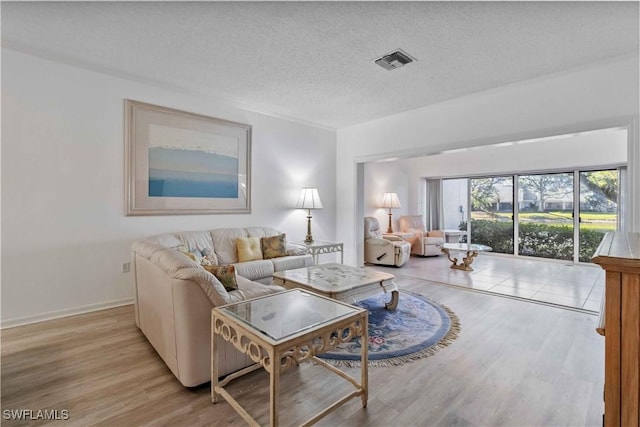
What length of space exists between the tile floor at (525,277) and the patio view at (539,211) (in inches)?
15.7

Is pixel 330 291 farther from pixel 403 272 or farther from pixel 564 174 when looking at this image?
pixel 564 174

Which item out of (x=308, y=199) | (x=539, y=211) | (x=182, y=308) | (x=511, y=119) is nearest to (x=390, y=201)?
(x=308, y=199)

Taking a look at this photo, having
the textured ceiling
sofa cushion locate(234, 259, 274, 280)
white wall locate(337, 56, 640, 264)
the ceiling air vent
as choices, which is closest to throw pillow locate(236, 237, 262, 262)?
sofa cushion locate(234, 259, 274, 280)

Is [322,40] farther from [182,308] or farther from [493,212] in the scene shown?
[493,212]

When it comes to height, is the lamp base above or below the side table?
above

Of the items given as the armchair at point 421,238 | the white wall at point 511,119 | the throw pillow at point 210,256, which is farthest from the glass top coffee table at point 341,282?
the armchair at point 421,238

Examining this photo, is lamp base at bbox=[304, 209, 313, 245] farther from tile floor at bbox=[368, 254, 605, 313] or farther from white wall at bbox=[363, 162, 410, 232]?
white wall at bbox=[363, 162, 410, 232]

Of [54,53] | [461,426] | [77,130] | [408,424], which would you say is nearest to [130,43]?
[54,53]

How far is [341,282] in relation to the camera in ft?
9.64

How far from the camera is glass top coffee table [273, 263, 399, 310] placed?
2.77 m

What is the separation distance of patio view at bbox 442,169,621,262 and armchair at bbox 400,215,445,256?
3.79 feet

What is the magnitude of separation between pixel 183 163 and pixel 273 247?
1566mm

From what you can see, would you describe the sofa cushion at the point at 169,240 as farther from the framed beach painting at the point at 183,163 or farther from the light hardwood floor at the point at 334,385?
the light hardwood floor at the point at 334,385

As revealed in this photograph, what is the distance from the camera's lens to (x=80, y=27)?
8.18 feet
